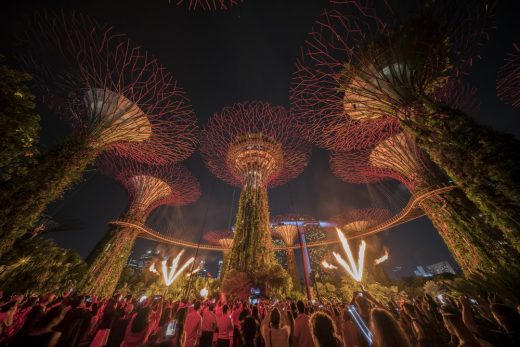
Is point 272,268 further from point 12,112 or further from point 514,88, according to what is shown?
point 514,88

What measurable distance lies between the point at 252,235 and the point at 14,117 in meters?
15.6

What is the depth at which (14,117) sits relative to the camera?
6004 millimetres

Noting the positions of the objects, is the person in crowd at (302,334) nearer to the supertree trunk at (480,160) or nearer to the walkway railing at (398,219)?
the supertree trunk at (480,160)

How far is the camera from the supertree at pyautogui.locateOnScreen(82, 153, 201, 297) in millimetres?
17156

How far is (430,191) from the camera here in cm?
1240

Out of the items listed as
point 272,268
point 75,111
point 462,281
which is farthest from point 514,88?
point 75,111

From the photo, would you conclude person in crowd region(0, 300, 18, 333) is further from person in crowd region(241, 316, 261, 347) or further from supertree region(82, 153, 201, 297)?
supertree region(82, 153, 201, 297)

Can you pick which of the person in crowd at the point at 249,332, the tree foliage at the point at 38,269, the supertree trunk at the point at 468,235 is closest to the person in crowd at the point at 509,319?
the person in crowd at the point at 249,332

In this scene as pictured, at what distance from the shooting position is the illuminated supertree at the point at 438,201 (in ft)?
30.1

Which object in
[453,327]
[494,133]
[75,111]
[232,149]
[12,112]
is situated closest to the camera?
[453,327]

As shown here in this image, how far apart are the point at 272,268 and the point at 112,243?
15198 millimetres

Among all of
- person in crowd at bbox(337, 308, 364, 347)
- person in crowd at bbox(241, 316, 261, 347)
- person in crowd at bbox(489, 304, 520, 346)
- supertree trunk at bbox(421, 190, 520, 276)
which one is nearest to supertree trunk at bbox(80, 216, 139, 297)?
person in crowd at bbox(241, 316, 261, 347)

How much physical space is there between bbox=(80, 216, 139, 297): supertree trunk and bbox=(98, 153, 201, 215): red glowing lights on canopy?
297 centimetres

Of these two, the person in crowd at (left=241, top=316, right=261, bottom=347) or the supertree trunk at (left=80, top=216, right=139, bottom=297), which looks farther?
the supertree trunk at (left=80, top=216, right=139, bottom=297)
